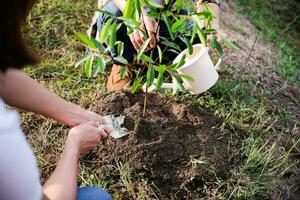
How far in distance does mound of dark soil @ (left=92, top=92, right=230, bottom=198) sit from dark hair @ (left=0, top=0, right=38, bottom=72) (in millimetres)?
890

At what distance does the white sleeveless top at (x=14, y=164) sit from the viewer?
889 mm

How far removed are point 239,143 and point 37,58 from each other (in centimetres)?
120

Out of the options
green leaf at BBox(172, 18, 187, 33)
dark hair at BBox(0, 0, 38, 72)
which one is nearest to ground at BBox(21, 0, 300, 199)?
green leaf at BBox(172, 18, 187, 33)

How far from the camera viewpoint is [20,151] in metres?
0.92

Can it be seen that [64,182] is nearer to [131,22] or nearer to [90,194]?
[90,194]

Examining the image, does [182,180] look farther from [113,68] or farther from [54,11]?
[54,11]

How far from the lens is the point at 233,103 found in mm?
2184

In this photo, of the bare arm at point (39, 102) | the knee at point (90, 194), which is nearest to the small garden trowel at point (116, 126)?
the bare arm at point (39, 102)

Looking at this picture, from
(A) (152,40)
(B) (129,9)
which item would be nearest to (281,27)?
(A) (152,40)

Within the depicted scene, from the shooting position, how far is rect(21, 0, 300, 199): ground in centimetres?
179

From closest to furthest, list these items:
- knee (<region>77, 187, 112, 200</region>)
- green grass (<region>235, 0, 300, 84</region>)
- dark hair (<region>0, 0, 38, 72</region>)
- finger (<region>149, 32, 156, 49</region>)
→ 1. dark hair (<region>0, 0, 38, 72</region>)
2. knee (<region>77, 187, 112, 200</region>)
3. finger (<region>149, 32, 156, 49</region>)
4. green grass (<region>235, 0, 300, 84</region>)

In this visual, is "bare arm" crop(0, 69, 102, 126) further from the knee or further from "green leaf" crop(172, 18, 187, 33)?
"green leaf" crop(172, 18, 187, 33)

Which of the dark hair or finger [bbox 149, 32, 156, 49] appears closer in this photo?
the dark hair

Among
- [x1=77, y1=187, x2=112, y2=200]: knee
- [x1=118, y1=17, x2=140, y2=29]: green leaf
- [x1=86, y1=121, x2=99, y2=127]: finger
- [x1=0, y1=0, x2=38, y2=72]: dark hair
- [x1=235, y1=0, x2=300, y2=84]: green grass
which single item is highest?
[x1=0, y1=0, x2=38, y2=72]: dark hair
